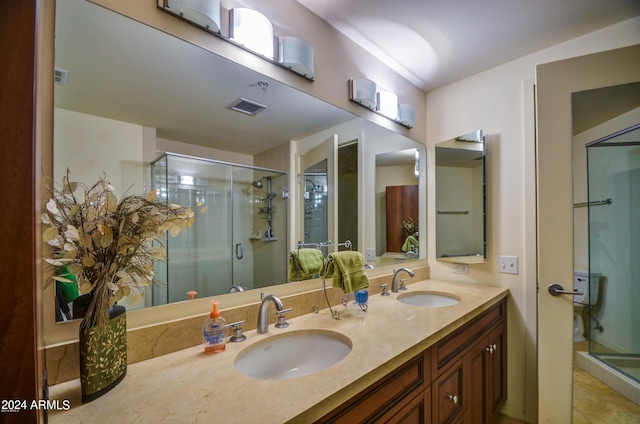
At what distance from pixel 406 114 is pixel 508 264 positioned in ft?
4.26

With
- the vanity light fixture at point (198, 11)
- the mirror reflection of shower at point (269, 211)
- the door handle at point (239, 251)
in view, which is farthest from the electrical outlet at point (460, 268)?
the vanity light fixture at point (198, 11)

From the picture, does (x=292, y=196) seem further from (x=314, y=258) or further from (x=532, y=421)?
(x=532, y=421)

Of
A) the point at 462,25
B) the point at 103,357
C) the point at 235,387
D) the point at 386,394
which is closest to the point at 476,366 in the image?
the point at 386,394

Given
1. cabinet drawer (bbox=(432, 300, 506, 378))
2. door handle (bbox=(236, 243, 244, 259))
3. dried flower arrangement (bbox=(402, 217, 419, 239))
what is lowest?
cabinet drawer (bbox=(432, 300, 506, 378))

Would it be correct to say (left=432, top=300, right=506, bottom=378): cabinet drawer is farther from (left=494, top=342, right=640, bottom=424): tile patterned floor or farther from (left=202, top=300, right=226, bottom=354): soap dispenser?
(left=202, top=300, right=226, bottom=354): soap dispenser

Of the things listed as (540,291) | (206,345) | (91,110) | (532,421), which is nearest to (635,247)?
(540,291)

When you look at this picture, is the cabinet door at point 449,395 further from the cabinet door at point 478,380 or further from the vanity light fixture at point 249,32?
the vanity light fixture at point 249,32

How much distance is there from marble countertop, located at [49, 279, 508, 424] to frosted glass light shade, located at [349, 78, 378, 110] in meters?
1.31

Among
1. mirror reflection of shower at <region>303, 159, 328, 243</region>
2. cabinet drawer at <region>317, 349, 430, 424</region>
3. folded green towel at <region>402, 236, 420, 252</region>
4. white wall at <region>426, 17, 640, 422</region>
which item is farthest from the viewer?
folded green towel at <region>402, 236, 420, 252</region>

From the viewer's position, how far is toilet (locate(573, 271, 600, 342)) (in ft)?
4.74

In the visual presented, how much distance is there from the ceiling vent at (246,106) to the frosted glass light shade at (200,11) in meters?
0.27

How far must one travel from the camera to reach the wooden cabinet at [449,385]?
85 cm

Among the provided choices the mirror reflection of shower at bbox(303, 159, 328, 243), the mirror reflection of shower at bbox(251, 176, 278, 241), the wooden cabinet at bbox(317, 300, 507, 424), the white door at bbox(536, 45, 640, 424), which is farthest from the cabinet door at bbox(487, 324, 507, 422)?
the mirror reflection of shower at bbox(251, 176, 278, 241)

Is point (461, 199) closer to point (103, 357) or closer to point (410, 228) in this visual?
point (410, 228)
